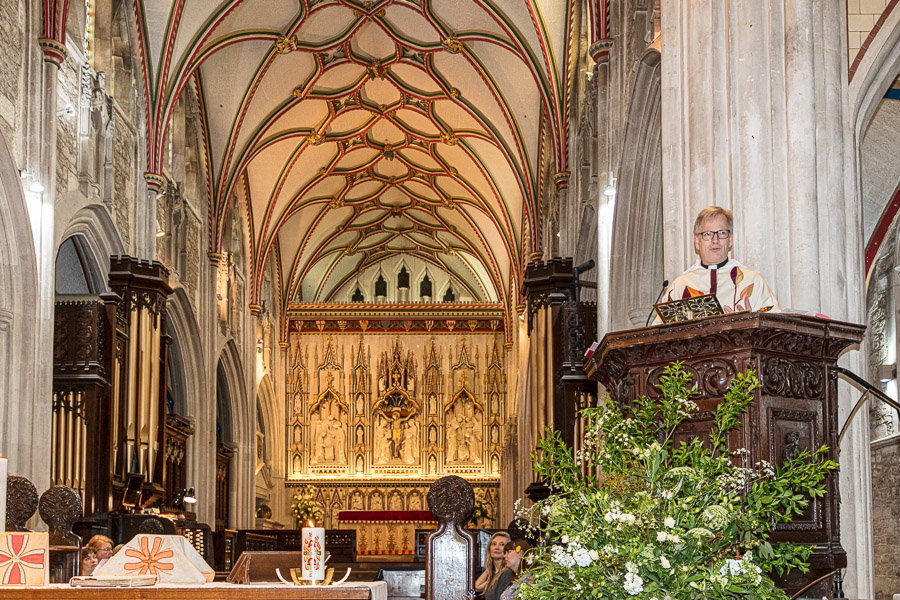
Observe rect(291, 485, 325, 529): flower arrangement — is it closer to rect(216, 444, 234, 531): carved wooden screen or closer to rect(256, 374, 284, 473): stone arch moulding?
rect(256, 374, 284, 473): stone arch moulding

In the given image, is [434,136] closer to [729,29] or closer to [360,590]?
[729,29]

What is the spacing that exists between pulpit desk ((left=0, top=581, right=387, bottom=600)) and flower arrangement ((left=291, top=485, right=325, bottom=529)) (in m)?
25.6

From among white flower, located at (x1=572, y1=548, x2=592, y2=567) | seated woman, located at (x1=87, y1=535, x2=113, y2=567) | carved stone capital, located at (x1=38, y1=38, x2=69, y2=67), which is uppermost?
carved stone capital, located at (x1=38, y1=38, x2=69, y2=67)

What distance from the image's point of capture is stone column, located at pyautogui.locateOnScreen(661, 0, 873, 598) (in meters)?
5.61

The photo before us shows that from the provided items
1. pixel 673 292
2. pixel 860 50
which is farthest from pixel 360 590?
pixel 860 50

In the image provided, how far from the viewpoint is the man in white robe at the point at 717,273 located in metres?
4.54

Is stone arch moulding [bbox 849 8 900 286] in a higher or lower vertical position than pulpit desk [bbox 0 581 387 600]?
higher

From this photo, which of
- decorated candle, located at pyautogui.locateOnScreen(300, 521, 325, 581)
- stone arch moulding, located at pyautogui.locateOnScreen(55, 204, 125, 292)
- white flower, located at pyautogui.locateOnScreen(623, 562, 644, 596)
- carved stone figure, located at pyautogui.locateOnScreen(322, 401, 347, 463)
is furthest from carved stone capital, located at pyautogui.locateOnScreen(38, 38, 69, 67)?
carved stone figure, located at pyautogui.locateOnScreen(322, 401, 347, 463)

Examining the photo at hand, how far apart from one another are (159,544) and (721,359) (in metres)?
1.94

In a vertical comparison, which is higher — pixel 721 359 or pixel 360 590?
pixel 721 359

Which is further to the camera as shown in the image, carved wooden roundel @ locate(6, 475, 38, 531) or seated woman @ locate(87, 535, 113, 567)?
seated woman @ locate(87, 535, 113, 567)

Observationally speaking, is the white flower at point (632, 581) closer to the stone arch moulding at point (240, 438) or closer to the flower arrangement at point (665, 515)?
the flower arrangement at point (665, 515)

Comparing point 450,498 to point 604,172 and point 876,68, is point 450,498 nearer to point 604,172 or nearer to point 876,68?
point 876,68

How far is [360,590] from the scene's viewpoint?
3.21m
